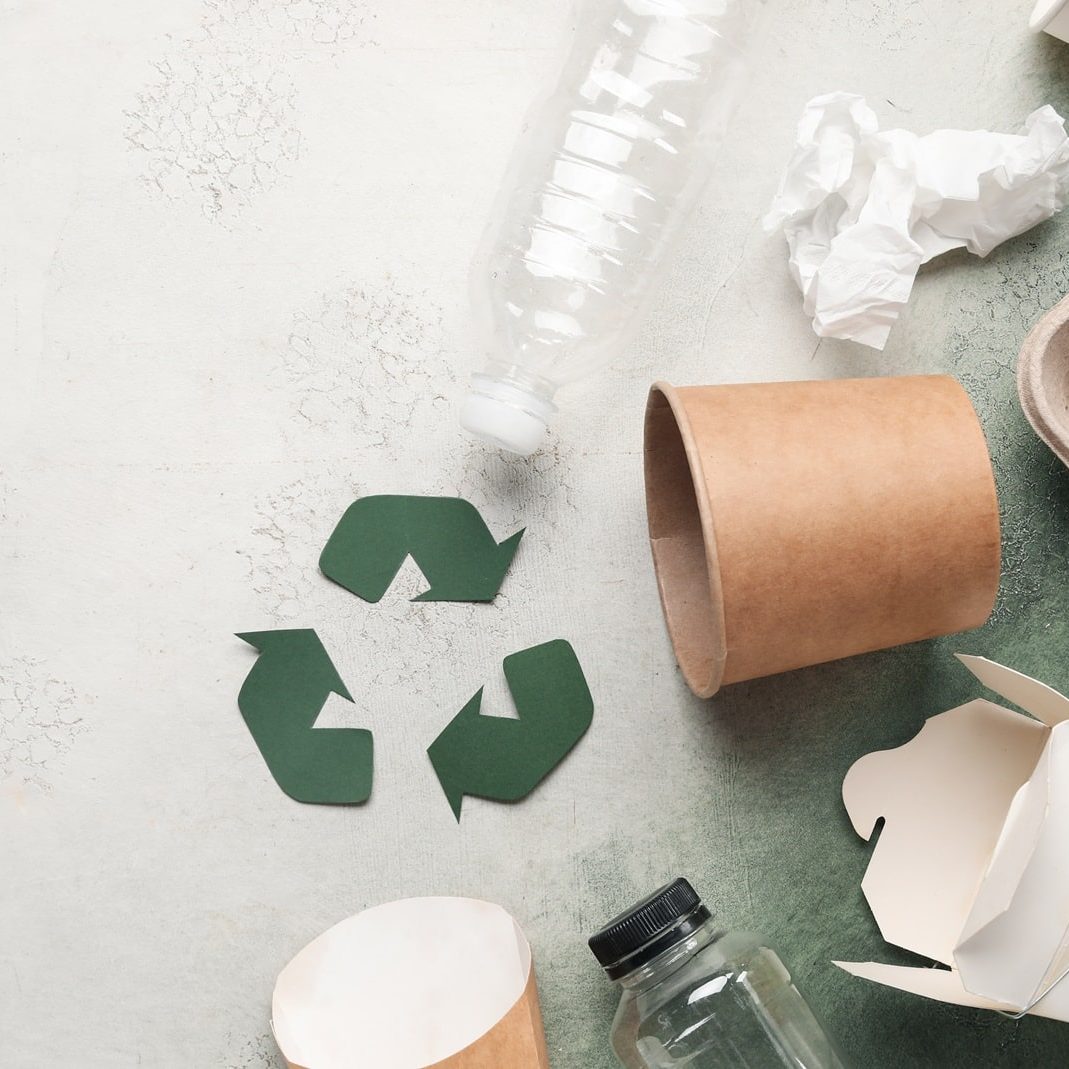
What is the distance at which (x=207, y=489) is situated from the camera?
0.76m

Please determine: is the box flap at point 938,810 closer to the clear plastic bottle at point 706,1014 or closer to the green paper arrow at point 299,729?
the clear plastic bottle at point 706,1014

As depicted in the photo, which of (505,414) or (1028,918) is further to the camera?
(505,414)

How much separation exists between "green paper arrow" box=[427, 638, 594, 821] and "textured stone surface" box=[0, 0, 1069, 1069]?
0.7 inches

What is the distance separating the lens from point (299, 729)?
2.46ft

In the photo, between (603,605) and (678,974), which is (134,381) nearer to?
(603,605)

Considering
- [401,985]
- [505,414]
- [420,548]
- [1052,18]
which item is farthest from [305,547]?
[1052,18]

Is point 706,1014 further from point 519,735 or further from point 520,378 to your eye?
point 520,378

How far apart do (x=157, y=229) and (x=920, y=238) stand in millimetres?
623

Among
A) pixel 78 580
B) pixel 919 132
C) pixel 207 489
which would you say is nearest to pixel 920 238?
pixel 919 132

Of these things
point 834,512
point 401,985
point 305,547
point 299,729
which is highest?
point 834,512

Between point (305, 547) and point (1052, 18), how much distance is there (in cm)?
74

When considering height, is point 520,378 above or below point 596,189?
below

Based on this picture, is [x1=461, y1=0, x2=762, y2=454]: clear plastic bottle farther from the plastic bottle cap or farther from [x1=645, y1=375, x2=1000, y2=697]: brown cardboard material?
the plastic bottle cap

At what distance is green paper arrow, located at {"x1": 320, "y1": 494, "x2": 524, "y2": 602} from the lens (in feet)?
2.48
